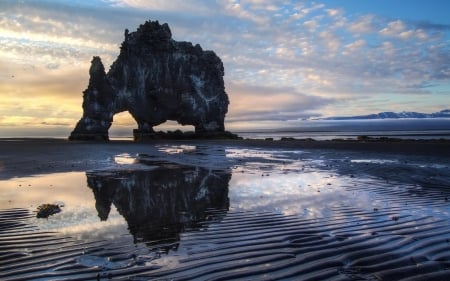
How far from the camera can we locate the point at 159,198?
12.6 metres

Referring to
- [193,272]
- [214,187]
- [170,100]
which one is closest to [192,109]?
[170,100]

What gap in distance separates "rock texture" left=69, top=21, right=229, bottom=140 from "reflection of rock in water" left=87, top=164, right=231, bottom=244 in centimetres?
5270

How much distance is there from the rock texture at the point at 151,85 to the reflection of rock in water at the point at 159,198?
52705 millimetres

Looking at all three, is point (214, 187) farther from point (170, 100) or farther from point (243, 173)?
point (170, 100)

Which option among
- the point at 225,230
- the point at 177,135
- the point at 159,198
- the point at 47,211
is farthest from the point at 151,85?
A: the point at 225,230

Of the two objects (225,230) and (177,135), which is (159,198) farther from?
(177,135)

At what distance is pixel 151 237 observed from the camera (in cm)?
793

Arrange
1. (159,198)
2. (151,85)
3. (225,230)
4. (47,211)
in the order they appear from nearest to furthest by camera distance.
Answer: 1. (225,230)
2. (47,211)
3. (159,198)
4. (151,85)

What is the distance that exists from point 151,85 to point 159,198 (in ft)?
203

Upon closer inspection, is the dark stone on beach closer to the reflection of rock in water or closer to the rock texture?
the rock texture

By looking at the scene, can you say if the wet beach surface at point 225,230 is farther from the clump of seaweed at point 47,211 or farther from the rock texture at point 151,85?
the rock texture at point 151,85

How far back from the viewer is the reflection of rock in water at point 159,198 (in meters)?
8.96

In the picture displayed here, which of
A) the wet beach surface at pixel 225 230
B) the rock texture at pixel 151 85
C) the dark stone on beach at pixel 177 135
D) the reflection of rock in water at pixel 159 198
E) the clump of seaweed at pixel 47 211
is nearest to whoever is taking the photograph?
the wet beach surface at pixel 225 230

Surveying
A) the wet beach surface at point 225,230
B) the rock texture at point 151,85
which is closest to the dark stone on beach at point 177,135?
the rock texture at point 151,85
